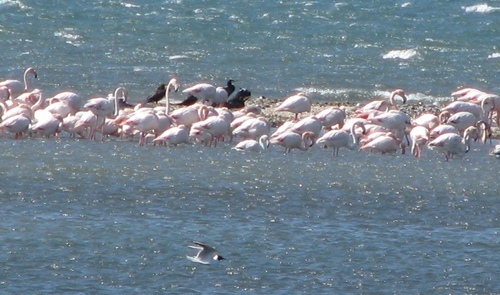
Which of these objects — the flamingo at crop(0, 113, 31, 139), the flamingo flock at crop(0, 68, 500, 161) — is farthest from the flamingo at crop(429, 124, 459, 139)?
the flamingo at crop(0, 113, 31, 139)

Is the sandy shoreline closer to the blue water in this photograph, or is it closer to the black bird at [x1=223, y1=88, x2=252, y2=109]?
the black bird at [x1=223, y1=88, x2=252, y2=109]

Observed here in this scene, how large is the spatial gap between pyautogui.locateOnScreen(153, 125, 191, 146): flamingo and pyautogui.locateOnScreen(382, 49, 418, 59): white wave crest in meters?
13.0

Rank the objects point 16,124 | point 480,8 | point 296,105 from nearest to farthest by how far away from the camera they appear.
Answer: point 16,124 < point 296,105 < point 480,8

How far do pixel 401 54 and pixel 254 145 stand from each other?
43.5ft

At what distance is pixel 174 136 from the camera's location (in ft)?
49.4

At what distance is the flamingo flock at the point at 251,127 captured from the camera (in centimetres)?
1509

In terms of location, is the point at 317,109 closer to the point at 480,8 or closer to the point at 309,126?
the point at 309,126

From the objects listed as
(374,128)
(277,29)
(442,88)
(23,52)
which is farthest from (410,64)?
(374,128)

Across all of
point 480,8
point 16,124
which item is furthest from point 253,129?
point 480,8

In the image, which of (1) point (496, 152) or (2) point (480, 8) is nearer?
(1) point (496, 152)

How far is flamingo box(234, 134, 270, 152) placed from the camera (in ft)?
49.3

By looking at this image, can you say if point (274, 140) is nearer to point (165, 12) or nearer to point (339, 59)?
point (339, 59)

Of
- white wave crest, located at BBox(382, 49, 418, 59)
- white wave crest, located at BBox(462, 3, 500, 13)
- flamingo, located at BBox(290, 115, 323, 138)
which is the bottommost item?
white wave crest, located at BBox(462, 3, 500, 13)

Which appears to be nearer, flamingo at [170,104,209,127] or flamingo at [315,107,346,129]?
flamingo at [170,104,209,127]
